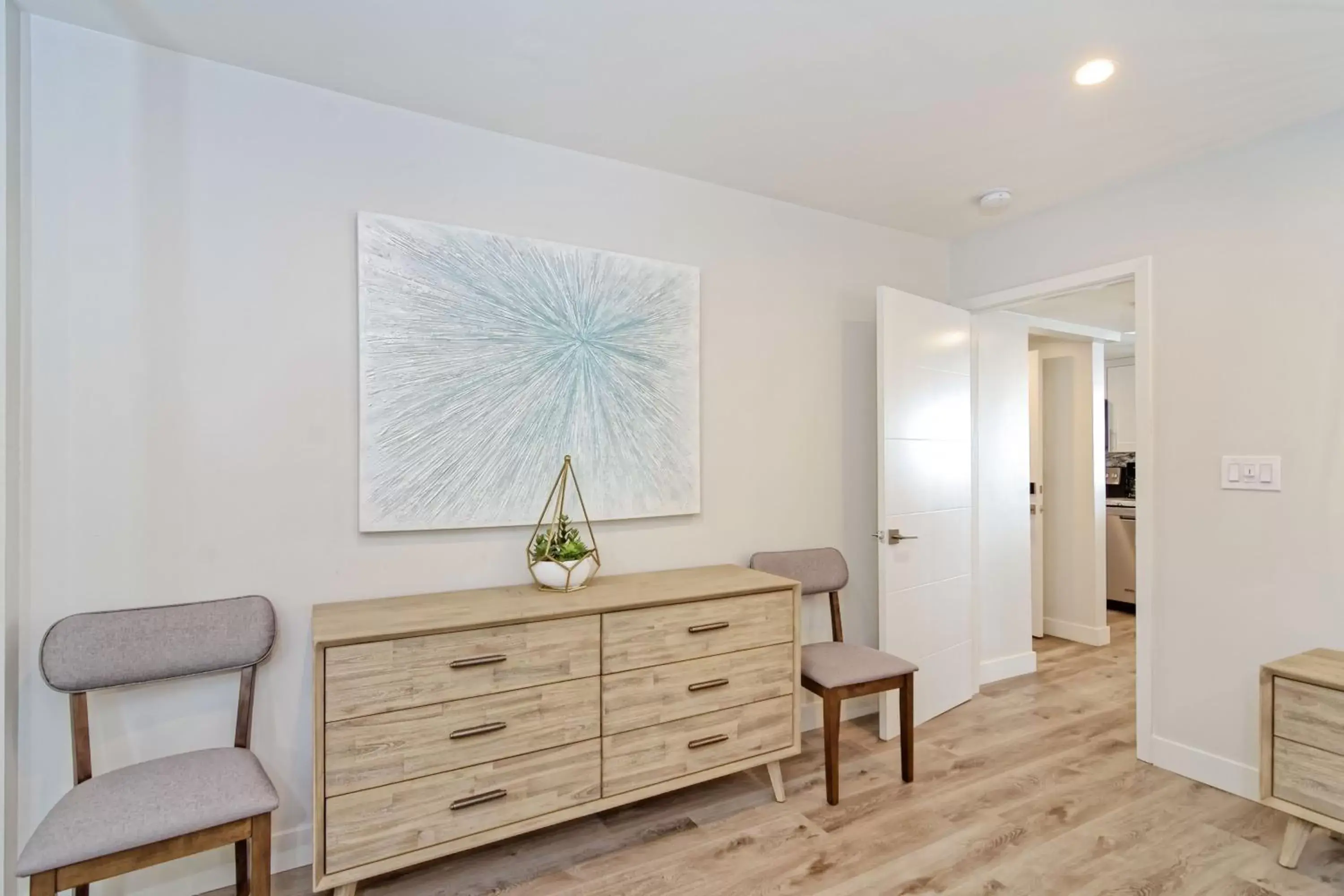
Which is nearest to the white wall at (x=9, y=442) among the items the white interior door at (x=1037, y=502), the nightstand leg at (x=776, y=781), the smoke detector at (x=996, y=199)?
the nightstand leg at (x=776, y=781)

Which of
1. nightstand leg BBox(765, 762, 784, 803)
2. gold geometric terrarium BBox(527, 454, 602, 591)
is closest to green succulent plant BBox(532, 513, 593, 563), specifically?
gold geometric terrarium BBox(527, 454, 602, 591)

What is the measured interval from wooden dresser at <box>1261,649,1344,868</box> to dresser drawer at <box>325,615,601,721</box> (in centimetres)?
215

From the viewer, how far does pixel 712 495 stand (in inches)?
113

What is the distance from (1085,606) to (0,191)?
5.65m

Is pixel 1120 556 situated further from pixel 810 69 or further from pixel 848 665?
pixel 810 69

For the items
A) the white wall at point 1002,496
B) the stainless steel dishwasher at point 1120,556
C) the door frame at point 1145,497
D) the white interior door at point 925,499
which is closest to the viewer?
the door frame at point 1145,497

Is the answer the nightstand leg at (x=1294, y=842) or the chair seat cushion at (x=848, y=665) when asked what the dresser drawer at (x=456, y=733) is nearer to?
the chair seat cushion at (x=848, y=665)

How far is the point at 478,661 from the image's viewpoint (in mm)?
1910

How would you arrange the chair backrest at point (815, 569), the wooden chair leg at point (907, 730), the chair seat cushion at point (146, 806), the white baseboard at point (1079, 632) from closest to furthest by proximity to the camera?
the chair seat cushion at point (146, 806) < the wooden chair leg at point (907, 730) < the chair backrest at point (815, 569) < the white baseboard at point (1079, 632)

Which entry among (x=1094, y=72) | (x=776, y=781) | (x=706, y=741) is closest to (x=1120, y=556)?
(x=776, y=781)

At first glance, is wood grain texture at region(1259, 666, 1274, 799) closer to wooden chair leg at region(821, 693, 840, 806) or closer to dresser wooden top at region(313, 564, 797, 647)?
wooden chair leg at region(821, 693, 840, 806)

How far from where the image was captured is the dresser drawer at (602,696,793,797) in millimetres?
2127

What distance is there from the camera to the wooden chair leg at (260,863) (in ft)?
5.06

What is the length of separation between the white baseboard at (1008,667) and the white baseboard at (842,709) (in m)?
0.81
